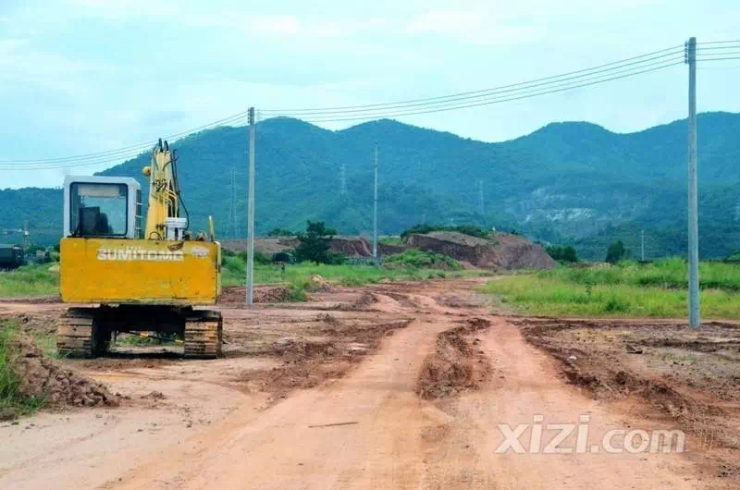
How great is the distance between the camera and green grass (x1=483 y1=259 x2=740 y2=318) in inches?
1300

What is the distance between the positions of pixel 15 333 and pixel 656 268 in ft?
129

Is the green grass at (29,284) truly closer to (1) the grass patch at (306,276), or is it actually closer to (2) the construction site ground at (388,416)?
(1) the grass patch at (306,276)

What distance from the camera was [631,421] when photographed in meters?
11.5

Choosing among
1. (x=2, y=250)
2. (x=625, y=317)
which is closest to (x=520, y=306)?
(x=625, y=317)

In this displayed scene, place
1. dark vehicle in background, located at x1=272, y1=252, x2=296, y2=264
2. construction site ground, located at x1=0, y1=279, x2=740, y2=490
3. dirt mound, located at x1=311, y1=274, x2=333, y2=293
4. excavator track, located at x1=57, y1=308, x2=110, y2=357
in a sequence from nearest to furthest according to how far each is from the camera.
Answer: construction site ground, located at x1=0, y1=279, x2=740, y2=490 < excavator track, located at x1=57, y1=308, x2=110, y2=357 < dirt mound, located at x1=311, y1=274, x2=333, y2=293 < dark vehicle in background, located at x1=272, y1=252, x2=296, y2=264

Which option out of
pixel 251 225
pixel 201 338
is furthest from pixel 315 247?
pixel 201 338

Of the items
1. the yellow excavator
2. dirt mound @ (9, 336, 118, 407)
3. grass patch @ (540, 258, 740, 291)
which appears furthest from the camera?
grass patch @ (540, 258, 740, 291)

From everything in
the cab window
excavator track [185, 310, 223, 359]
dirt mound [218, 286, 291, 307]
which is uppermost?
the cab window

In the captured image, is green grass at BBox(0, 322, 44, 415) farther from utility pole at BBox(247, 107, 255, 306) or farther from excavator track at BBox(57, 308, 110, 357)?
utility pole at BBox(247, 107, 255, 306)

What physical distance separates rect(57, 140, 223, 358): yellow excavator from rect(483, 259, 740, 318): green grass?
1791 centimetres

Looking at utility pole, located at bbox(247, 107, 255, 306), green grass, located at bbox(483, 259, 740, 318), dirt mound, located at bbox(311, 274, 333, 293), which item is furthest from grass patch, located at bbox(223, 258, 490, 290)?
green grass, located at bbox(483, 259, 740, 318)

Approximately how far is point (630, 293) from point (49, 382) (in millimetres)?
29502

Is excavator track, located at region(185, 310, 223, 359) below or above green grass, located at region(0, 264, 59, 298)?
above

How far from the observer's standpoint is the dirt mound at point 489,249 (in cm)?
10606
